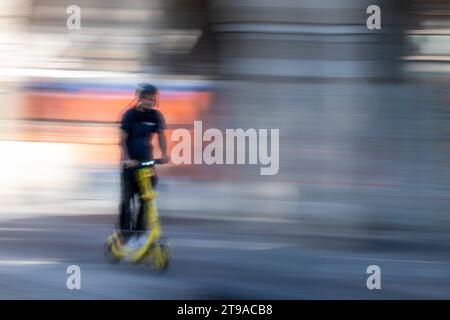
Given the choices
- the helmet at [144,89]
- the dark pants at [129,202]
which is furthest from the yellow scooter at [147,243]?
the helmet at [144,89]

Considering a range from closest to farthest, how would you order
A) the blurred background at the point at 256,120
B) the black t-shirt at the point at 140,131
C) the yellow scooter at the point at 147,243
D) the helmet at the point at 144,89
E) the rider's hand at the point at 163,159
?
1. the yellow scooter at the point at 147,243
2. the black t-shirt at the point at 140,131
3. the rider's hand at the point at 163,159
4. the blurred background at the point at 256,120
5. the helmet at the point at 144,89

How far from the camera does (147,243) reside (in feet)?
24.5

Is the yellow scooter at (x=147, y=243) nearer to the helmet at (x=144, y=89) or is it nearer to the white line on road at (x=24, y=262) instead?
the white line on road at (x=24, y=262)

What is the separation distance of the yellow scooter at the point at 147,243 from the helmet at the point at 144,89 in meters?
0.82

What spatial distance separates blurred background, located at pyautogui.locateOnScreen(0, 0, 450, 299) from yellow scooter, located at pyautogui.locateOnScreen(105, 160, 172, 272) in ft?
0.51

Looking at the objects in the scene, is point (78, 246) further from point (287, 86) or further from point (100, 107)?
point (287, 86)

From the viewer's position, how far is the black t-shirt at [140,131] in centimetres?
754

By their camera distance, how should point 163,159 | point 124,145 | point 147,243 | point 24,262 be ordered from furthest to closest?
1. point 163,159
2. point 124,145
3. point 24,262
4. point 147,243

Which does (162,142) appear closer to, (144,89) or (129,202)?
(129,202)

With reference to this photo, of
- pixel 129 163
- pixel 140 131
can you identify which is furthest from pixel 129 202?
pixel 140 131

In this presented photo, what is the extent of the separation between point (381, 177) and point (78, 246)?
263 cm

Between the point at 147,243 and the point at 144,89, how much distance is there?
1.54 metres

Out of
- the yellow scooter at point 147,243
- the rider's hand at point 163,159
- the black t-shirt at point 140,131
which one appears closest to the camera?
the yellow scooter at point 147,243

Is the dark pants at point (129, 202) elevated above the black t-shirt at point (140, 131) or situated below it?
below
